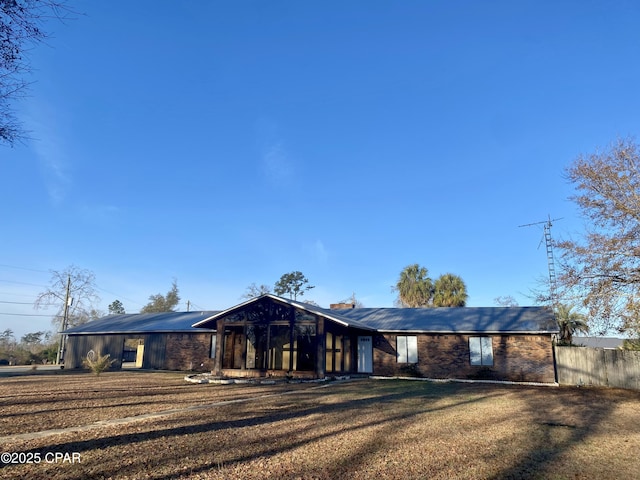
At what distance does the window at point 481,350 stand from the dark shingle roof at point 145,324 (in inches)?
674

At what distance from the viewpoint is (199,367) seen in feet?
92.9

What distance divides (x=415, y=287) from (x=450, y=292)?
11.5 feet

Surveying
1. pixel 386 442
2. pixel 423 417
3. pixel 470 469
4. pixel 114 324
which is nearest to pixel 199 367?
pixel 114 324

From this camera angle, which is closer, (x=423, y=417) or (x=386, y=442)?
(x=386, y=442)

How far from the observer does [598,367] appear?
21.1m

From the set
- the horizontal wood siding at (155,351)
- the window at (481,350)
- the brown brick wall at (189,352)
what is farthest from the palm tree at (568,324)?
the horizontal wood siding at (155,351)

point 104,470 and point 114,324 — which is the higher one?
point 114,324

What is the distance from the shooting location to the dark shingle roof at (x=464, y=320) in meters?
22.6

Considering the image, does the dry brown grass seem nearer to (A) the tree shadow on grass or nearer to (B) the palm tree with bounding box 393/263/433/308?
(A) the tree shadow on grass

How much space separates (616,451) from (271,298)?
1628 cm

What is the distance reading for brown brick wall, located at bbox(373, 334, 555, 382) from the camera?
22047 mm

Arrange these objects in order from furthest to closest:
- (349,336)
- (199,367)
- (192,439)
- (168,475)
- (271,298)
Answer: (199,367)
(349,336)
(271,298)
(192,439)
(168,475)

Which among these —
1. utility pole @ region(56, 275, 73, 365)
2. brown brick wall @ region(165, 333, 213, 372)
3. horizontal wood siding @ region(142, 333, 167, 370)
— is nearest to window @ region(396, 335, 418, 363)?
brown brick wall @ region(165, 333, 213, 372)

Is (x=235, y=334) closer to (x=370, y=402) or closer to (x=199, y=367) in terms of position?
(x=199, y=367)
